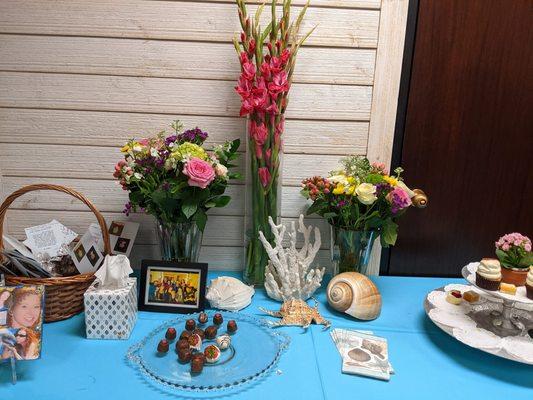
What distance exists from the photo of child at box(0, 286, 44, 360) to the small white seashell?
395mm

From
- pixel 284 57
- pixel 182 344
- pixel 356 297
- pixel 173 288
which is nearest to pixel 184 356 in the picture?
pixel 182 344

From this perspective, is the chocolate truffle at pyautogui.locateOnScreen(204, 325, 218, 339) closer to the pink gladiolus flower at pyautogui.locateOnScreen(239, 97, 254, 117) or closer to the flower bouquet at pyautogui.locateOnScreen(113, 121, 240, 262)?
the flower bouquet at pyautogui.locateOnScreen(113, 121, 240, 262)

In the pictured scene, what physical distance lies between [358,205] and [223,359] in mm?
564

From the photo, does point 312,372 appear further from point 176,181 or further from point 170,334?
point 176,181

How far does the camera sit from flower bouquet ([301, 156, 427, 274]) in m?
1.19

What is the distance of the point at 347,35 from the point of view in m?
1.30

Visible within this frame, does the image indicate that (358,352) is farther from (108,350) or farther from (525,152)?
(525,152)

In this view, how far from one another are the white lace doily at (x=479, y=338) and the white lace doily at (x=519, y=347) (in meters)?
0.02

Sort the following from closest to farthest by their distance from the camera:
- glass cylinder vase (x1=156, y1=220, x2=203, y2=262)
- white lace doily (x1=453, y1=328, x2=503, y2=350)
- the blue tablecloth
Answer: the blue tablecloth → white lace doily (x1=453, y1=328, x2=503, y2=350) → glass cylinder vase (x1=156, y1=220, x2=203, y2=262)

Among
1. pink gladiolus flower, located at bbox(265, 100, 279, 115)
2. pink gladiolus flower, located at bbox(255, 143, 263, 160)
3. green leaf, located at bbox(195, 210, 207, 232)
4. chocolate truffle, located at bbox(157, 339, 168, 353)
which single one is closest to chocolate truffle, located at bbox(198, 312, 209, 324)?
chocolate truffle, located at bbox(157, 339, 168, 353)

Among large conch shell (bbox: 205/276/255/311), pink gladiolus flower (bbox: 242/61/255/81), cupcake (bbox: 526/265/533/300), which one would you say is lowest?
large conch shell (bbox: 205/276/255/311)

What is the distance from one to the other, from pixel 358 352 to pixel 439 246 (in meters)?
0.66

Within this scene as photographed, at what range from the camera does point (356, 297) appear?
1.15m

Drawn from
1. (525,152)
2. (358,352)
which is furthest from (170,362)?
(525,152)
